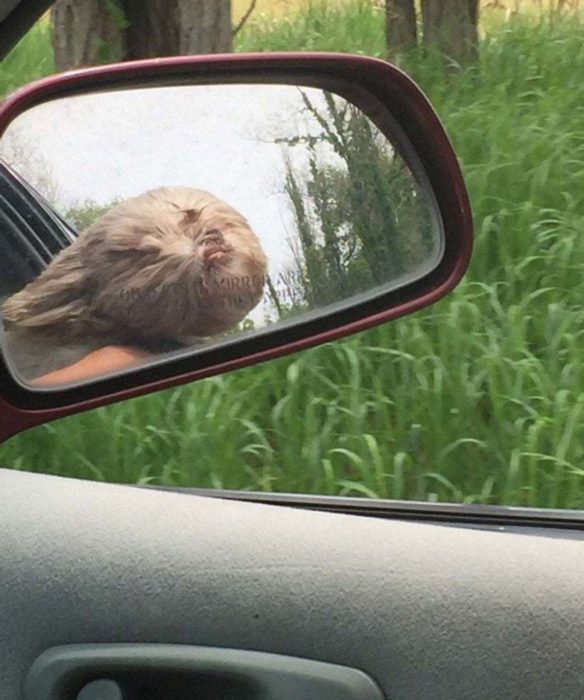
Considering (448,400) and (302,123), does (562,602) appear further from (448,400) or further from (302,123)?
(448,400)

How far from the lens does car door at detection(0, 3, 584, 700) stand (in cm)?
142

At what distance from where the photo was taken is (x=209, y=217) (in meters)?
1.49

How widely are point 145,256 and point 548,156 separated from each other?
7.77 feet

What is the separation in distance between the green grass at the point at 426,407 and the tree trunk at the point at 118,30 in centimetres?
11

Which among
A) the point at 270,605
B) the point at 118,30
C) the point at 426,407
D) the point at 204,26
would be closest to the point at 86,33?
the point at 118,30

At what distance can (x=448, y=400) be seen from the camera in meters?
2.68

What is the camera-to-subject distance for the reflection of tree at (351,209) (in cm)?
169

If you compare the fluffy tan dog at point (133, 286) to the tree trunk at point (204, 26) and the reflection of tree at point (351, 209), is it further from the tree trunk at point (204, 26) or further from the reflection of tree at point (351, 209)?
the tree trunk at point (204, 26)

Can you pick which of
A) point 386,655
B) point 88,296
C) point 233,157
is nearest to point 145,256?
point 88,296

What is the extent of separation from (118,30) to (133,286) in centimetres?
207

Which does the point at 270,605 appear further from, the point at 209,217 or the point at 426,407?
the point at 426,407

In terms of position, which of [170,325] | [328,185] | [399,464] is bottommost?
[399,464]

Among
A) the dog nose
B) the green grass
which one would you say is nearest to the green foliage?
the dog nose

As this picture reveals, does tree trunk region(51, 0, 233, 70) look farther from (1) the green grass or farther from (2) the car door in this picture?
(2) the car door
